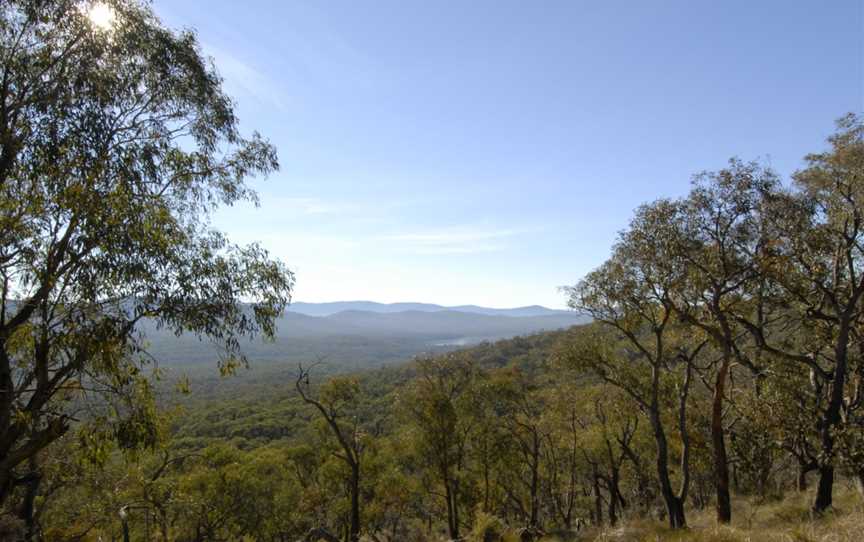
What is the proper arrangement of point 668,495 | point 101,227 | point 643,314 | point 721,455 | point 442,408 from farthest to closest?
1. point 442,408
2. point 643,314
3. point 668,495
4. point 721,455
5. point 101,227

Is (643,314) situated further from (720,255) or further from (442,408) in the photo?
(442,408)

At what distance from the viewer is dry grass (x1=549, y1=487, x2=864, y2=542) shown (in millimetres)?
7883

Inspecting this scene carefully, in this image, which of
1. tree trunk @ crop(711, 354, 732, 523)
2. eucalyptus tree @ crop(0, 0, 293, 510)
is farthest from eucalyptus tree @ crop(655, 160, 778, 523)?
eucalyptus tree @ crop(0, 0, 293, 510)

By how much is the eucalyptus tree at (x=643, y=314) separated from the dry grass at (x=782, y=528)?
1592 mm

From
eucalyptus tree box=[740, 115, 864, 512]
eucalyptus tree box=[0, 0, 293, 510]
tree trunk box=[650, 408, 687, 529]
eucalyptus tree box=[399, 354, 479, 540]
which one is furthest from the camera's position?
eucalyptus tree box=[399, 354, 479, 540]

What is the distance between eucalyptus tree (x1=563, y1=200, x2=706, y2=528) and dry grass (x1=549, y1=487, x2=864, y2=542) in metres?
1.59

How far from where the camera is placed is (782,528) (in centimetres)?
952

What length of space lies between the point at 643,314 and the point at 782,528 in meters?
5.92

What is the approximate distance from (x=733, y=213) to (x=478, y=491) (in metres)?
22.5

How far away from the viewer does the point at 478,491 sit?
28.1 m

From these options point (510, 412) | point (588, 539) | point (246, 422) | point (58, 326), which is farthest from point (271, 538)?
point (246, 422)

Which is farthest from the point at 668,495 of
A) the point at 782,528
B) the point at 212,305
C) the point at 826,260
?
the point at 212,305

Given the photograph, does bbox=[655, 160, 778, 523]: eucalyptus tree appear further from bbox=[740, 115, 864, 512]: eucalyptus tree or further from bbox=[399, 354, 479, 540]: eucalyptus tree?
bbox=[399, 354, 479, 540]: eucalyptus tree

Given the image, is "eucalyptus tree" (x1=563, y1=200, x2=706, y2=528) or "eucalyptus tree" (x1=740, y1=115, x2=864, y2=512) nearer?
"eucalyptus tree" (x1=740, y1=115, x2=864, y2=512)
